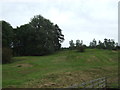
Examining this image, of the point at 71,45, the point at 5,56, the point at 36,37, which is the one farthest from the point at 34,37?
the point at 71,45

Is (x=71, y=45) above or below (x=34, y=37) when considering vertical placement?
below

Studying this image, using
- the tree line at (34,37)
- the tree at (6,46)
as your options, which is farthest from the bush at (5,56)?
the tree line at (34,37)

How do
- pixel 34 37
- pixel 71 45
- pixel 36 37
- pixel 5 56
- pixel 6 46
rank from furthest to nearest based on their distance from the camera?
1. pixel 71 45
2. pixel 34 37
3. pixel 36 37
4. pixel 6 46
5. pixel 5 56

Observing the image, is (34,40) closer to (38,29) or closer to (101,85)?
(38,29)

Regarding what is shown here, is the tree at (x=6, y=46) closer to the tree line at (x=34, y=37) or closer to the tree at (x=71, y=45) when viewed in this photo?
the tree line at (x=34, y=37)

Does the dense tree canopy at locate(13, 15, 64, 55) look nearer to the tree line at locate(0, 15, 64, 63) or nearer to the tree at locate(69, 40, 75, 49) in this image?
the tree line at locate(0, 15, 64, 63)

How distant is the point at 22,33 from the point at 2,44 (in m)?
16.4

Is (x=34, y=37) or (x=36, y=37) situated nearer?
(x=36, y=37)

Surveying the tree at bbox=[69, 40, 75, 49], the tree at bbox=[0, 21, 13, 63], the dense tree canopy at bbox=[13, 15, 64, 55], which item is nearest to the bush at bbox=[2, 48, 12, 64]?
the tree at bbox=[0, 21, 13, 63]

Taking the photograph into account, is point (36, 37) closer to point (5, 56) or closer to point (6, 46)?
point (6, 46)

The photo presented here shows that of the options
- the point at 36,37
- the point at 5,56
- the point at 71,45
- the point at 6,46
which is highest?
the point at 36,37

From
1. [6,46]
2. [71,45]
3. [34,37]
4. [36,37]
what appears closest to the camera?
[6,46]

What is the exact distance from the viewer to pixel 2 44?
5259cm

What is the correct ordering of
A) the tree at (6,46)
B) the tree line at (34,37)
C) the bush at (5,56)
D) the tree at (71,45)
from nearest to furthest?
the bush at (5,56), the tree at (6,46), the tree line at (34,37), the tree at (71,45)
